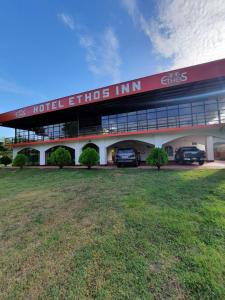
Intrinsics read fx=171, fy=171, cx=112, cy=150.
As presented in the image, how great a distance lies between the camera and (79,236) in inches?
140

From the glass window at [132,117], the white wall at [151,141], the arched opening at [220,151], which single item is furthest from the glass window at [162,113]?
the arched opening at [220,151]

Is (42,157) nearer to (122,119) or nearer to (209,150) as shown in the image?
(122,119)

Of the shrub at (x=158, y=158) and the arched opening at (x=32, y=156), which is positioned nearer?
the shrub at (x=158, y=158)

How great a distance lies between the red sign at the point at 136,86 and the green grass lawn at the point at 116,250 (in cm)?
990

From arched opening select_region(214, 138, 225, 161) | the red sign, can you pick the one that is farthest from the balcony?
arched opening select_region(214, 138, 225, 161)

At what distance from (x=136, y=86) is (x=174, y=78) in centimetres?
297

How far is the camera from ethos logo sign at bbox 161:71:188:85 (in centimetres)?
1252

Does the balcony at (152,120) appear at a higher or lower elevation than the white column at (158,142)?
higher

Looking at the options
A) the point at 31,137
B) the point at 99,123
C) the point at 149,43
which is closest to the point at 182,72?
the point at 149,43

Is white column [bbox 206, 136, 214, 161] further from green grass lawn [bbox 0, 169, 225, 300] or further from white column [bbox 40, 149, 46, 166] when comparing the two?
white column [bbox 40, 149, 46, 166]

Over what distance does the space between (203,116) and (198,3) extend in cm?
1067

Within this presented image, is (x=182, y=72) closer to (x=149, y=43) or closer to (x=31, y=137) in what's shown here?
(x=149, y=43)

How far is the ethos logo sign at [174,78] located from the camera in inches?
493

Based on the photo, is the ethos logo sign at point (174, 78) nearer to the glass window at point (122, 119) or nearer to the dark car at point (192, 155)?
the dark car at point (192, 155)
